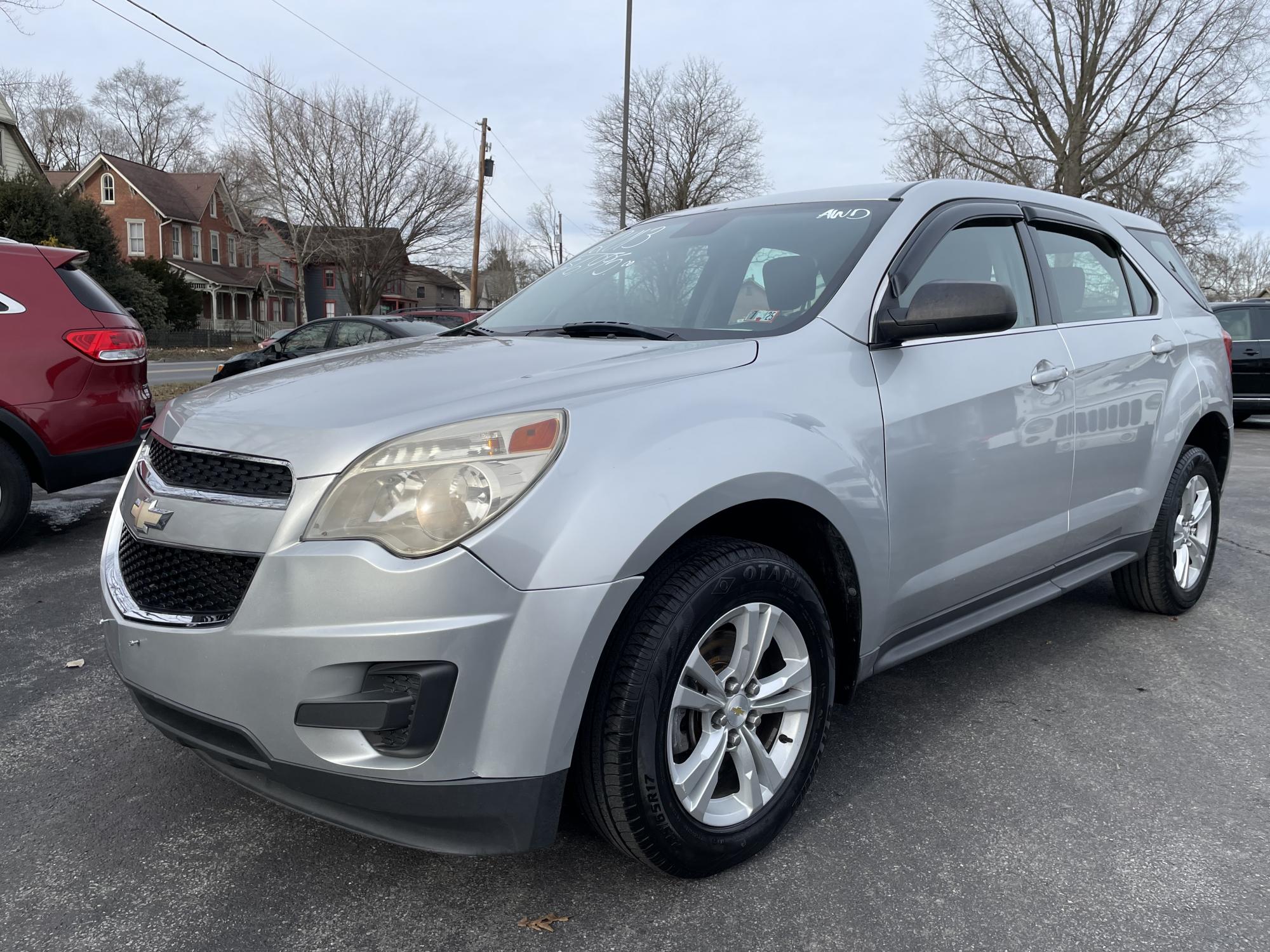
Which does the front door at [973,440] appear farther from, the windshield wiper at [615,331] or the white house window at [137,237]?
the white house window at [137,237]

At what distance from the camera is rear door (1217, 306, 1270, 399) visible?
43.4ft

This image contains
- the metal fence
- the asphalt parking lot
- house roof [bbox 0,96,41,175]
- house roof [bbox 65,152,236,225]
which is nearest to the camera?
the asphalt parking lot

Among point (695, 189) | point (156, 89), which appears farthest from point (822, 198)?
point (156, 89)

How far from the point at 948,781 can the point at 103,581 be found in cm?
235

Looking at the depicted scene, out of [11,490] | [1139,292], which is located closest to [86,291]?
[11,490]

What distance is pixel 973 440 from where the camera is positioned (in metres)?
2.81

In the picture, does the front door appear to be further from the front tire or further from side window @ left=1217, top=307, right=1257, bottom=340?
side window @ left=1217, top=307, right=1257, bottom=340

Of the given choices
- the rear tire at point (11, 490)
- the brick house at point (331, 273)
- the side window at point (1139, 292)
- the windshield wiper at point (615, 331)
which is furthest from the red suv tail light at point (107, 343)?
the brick house at point (331, 273)

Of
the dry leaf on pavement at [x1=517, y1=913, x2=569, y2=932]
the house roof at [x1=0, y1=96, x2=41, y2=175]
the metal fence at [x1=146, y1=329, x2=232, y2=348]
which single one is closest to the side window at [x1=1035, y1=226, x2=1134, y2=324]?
the dry leaf on pavement at [x1=517, y1=913, x2=569, y2=932]

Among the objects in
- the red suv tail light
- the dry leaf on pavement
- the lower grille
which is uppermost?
the red suv tail light

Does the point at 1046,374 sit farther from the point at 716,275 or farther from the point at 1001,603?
the point at 716,275

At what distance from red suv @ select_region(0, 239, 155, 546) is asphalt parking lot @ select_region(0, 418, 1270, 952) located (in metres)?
2.10

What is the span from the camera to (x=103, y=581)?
2.40 m

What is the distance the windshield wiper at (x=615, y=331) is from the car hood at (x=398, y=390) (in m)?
0.07
